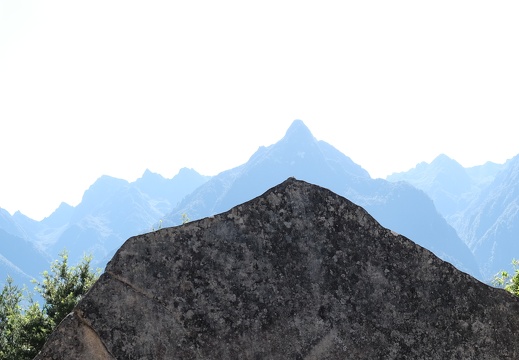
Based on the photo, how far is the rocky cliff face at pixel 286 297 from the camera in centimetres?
527

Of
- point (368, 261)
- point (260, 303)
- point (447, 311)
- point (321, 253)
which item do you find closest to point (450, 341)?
point (447, 311)

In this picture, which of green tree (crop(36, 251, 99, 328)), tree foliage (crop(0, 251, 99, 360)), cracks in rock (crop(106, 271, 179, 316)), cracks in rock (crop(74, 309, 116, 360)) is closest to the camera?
cracks in rock (crop(74, 309, 116, 360))

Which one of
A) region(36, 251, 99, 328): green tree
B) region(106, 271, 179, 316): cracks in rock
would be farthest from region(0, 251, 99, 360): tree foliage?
region(106, 271, 179, 316): cracks in rock

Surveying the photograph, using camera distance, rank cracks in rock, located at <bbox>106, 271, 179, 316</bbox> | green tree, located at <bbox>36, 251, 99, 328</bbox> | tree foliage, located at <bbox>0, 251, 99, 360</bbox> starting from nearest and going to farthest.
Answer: cracks in rock, located at <bbox>106, 271, 179, 316</bbox> < tree foliage, located at <bbox>0, 251, 99, 360</bbox> < green tree, located at <bbox>36, 251, 99, 328</bbox>

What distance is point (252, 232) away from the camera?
18.7ft

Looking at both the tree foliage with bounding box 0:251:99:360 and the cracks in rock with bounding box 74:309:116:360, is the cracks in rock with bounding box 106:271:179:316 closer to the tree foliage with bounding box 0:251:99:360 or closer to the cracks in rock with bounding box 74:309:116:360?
the cracks in rock with bounding box 74:309:116:360

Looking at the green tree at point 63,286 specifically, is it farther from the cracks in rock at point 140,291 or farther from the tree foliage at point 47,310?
the cracks in rock at point 140,291

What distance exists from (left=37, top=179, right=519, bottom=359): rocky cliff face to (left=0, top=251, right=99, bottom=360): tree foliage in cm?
1855

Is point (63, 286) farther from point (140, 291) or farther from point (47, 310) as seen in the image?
point (140, 291)

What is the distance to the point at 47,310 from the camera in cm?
2620

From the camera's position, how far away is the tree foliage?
24.7 metres

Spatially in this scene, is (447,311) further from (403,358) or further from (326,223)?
(326,223)

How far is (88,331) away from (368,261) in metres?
2.75

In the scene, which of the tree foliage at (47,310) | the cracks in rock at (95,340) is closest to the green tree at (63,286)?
the tree foliage at (47,310)
